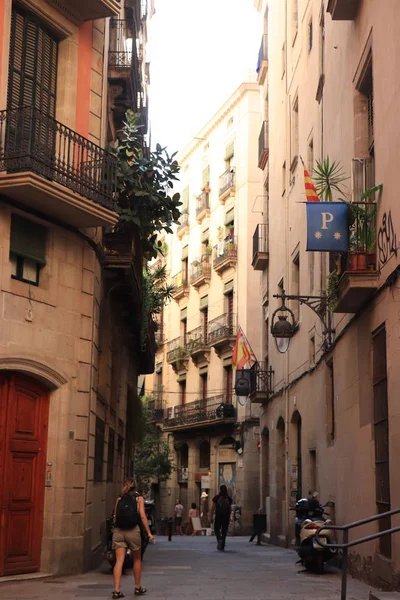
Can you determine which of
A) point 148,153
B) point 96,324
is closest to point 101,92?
point 148,153

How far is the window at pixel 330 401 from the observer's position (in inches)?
715

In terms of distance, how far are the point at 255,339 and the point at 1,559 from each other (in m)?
30.4

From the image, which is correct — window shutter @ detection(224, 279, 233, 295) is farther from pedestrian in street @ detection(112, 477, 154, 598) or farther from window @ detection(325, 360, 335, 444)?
pedestrian in street @ detection(112, 477, 154, 598)

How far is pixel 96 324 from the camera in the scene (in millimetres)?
15484

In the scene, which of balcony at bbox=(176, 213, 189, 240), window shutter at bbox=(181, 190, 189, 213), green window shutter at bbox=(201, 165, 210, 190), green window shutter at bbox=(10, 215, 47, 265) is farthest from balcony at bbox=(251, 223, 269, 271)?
window shutter at bbox=(181, 190, 189, 213)

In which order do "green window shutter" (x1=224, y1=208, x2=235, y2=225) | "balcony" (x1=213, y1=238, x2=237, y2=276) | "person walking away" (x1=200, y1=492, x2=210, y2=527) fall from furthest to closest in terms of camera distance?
"green window shutter" (x1=224, y1=208, x2=235, y2=225) → "balcony" (x1=213, y1=238, x2=237, y2=276) → "person walking away" (x1=200, y1=492, x2=210, y2=527)

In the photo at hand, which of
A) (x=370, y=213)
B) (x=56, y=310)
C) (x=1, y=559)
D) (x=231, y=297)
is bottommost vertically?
(x=1, y=559)

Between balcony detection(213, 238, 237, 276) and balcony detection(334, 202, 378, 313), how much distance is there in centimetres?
3110

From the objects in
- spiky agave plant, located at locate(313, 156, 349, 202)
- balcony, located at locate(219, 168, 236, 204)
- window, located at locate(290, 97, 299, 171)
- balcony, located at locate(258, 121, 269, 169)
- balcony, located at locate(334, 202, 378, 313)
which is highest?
balcony, located at locate(219, 168, 236, 204)

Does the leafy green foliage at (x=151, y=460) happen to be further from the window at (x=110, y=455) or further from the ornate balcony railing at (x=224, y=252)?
the window at (x=110, y=455)

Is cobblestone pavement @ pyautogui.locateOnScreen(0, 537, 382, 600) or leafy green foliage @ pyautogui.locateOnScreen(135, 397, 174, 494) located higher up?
leafy green foliage @ pyautogui.locateOnScreen(135, 397, 174, 494)

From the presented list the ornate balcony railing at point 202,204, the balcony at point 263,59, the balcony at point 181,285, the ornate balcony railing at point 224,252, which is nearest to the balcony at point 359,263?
the balcony at point 263,59

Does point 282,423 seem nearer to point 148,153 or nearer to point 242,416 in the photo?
point 148,153

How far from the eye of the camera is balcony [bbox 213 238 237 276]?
45116 mm
